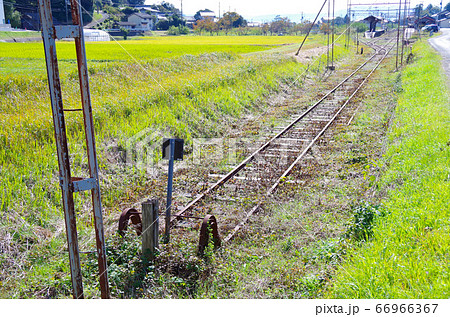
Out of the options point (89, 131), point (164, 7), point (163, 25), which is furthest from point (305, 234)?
point (164, 7)

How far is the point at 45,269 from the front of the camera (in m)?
5.61

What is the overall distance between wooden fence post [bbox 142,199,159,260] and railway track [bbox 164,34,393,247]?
2.35 ft

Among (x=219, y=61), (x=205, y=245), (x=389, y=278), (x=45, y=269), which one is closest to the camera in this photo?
(x=389, y=278)

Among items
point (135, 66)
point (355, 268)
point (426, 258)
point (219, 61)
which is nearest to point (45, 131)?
point (355, 268)

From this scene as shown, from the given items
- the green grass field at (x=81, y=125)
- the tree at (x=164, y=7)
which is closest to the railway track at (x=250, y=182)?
the green grass field at (x=81, y=125)

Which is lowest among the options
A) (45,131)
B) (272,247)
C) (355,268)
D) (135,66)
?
(272,247)

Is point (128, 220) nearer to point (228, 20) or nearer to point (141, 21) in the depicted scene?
point (141, 21)

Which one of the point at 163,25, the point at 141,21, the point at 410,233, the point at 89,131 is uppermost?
the point at 141,21

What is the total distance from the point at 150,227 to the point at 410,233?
11.6 ft

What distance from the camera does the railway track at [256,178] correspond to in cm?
740

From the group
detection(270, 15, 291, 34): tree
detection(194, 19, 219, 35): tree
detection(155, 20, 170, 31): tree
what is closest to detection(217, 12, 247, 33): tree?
detection(194, 19, 219, 35): tree

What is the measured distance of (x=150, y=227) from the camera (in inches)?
228

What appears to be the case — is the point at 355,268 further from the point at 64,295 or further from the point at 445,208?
the point at 64,295

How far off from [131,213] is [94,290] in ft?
5.12
